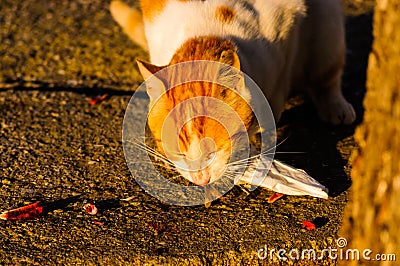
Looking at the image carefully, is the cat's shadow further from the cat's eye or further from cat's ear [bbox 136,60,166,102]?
cat's ear [bbox 136,60,166,102]

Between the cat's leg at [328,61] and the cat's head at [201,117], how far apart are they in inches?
35.7

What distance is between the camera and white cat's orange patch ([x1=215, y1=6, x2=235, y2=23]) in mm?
2822

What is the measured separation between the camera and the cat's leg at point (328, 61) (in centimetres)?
336

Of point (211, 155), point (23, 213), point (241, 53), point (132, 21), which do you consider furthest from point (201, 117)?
point (132, 21)

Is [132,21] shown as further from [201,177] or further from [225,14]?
[201,177]

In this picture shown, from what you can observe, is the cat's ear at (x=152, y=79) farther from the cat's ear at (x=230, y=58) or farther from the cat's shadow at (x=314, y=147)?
the cat's shadow at (x=314, y=147)

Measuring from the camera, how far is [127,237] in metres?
2.49

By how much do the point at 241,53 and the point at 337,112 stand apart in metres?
0.91

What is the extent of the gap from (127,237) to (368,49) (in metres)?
2.41

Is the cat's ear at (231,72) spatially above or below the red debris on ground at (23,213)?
above

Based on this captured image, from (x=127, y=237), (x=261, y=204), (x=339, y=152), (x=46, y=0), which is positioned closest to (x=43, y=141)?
(x=127, y=237)

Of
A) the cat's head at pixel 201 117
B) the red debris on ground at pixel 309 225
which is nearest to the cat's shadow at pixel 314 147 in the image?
the red debris on ground at pixel 309 225

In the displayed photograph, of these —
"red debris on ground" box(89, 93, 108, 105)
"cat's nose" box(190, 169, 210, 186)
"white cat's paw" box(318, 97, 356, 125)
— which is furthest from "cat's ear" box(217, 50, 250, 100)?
"red debris on ground" box(89, 93, 108, 105)

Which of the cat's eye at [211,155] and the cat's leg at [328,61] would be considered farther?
the cat's leg at [328,61]
